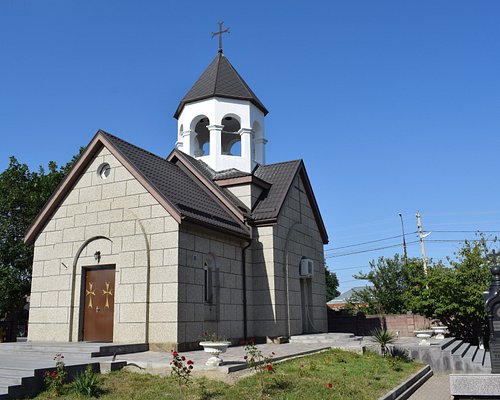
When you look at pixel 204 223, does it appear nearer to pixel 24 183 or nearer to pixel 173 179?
pixel 173 179

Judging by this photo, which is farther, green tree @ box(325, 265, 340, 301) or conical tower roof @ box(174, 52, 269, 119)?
green tree @ box(325, 265, 340, 301)

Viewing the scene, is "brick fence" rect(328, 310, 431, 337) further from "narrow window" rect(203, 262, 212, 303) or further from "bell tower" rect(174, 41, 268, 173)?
"narrow window" rect(203, 262, 212, 303)

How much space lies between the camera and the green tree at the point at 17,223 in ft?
73.5

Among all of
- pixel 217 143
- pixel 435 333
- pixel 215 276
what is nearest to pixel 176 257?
pixel 215 276

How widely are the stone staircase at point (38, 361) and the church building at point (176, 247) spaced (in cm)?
134

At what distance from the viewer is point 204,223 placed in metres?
15.0

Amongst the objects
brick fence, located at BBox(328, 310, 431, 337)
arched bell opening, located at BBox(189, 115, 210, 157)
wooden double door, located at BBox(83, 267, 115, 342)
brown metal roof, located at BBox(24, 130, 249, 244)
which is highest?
arched bell opening, located at BBox(189, 115, 210, 157)

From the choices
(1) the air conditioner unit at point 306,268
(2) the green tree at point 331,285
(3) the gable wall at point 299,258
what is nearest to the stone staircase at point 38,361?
(3) the gable wall at point 299,258

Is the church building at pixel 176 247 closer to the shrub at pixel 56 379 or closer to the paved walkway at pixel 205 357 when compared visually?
the paved walkway at pixel 205 357

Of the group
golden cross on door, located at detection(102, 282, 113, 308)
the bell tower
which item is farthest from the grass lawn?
the bell tower

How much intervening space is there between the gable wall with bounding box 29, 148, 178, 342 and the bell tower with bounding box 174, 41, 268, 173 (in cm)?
569

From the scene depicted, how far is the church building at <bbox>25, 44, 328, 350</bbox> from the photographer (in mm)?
14180

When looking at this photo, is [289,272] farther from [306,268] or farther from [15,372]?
[15,372]

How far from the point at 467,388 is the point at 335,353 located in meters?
4.92
